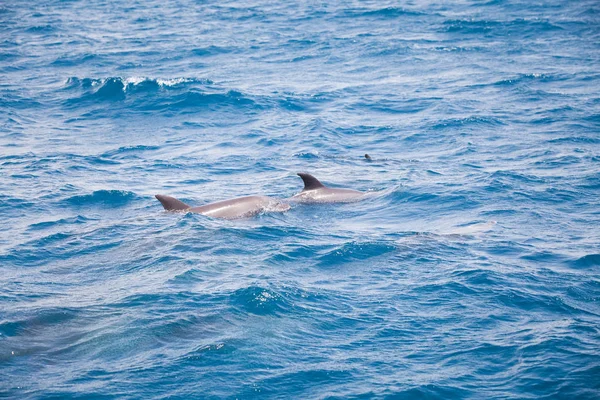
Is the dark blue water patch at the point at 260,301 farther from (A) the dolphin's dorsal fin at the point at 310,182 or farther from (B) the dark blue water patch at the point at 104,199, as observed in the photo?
(B) the dark blue water patch at the point at 104,199

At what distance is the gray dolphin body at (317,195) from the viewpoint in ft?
67.2

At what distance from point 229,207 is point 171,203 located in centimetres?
150

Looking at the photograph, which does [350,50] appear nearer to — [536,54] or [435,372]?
[536,54]

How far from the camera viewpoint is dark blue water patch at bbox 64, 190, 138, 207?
68.1 ft

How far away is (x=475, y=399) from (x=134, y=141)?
19.5 metres

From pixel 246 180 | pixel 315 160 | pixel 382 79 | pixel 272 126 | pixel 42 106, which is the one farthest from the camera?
pixel 382 79

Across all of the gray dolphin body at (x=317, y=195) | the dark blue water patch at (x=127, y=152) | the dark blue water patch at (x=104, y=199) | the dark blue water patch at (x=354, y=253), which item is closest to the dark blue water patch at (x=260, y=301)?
the dark blue water patch at (x=354, y=253)

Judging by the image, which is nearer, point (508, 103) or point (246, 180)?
point (246, 180)

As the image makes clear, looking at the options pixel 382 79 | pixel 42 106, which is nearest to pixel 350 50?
pixel 382 79

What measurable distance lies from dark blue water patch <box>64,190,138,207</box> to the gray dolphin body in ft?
15.5

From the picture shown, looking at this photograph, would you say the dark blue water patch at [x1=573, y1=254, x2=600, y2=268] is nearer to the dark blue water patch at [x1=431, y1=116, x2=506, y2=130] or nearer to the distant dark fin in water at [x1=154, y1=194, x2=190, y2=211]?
the distant dark fin in water at [x1=154, y1=194, x2=190, y2=211]

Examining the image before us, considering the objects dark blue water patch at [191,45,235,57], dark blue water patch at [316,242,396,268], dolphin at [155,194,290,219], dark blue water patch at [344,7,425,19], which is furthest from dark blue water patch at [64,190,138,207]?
dark blue water patch at [344,7,425,19]

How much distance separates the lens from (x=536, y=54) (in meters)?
39.3

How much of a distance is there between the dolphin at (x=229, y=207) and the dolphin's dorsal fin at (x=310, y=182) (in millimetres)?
1120
